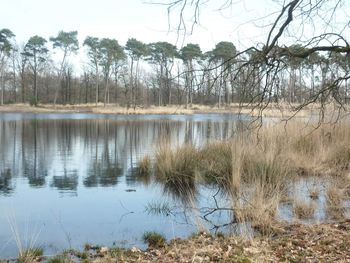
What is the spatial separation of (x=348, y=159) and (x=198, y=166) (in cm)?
340

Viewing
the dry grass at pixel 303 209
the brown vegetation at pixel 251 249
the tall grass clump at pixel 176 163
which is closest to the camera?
the brown vegetation at pixel 251 249

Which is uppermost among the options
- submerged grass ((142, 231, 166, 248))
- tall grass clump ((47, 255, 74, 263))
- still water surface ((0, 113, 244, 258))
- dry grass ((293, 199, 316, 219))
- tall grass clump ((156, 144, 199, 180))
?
tall grass clump ((156, 144, 199, 180))

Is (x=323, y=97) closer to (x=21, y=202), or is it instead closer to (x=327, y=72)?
(x=327, y=72)

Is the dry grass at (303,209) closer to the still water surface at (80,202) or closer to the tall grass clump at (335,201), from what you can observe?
the tall grass clump at (335,201)

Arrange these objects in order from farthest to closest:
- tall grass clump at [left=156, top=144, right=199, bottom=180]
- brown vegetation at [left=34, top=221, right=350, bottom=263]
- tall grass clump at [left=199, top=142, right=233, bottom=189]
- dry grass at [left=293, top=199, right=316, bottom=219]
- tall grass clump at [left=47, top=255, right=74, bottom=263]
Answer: tall grass clump at [left=156, top=144, right=199, bottom=180]
tall grass clump at [left=199, top=142, right=233, bottom=189]
dry grass at [left=293, top=199, right=316, bottom=219]
tall grass clump at [left=47, top=255, right=74, bottom=263]
brown vegetation at [left=34, top=221, right=350, bottom=263]

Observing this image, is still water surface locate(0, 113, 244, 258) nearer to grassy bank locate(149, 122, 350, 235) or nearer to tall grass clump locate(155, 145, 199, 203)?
tall grass clump locate(155, 145, 199, 203)

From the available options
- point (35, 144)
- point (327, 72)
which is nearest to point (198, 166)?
point (327, 72)

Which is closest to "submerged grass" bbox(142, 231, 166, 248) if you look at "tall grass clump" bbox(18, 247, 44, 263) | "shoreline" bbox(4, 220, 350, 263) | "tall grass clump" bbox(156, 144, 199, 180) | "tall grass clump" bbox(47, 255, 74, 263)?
"shoreline" bbox(4, 220, 350, 263)

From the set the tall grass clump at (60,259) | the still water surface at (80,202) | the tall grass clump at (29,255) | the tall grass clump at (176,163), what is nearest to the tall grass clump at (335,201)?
the still water surface at (80,202)

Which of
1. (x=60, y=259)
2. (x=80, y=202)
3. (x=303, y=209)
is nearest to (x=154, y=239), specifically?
(x=60, y=259)

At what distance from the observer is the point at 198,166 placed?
34.7 feet

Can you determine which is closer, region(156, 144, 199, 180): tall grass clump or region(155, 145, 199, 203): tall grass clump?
region(155, 145, 199, 203): tall grass clump

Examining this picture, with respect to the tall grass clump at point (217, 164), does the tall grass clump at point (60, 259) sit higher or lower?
lower

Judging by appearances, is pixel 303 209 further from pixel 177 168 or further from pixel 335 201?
pixel 177 168
